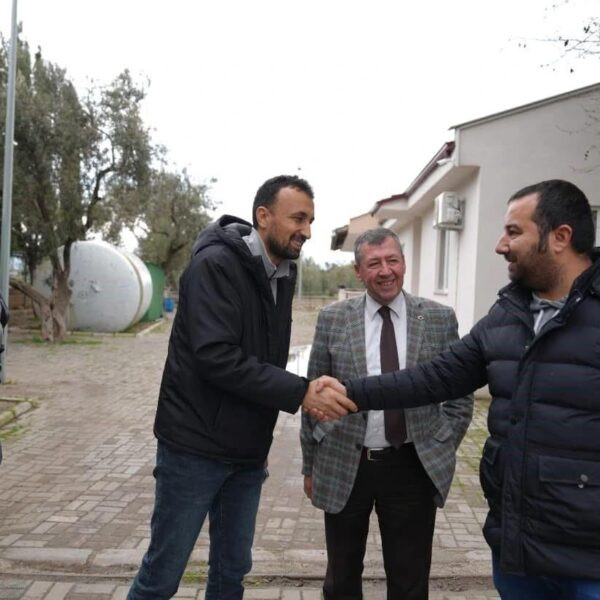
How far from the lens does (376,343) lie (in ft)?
9.49

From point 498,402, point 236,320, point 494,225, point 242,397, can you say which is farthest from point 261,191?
point 494,225

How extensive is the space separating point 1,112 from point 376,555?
42.9ft

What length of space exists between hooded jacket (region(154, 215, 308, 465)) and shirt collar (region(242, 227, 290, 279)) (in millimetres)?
62

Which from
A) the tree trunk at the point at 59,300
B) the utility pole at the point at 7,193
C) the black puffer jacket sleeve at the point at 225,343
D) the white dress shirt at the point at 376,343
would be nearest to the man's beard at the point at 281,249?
the black puffer jacket sleeve at the point at 225,343

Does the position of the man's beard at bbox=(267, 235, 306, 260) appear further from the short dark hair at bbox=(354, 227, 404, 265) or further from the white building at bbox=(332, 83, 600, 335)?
the white building at bbox=(332, 83, 600, 335)

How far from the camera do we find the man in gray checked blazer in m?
2.77

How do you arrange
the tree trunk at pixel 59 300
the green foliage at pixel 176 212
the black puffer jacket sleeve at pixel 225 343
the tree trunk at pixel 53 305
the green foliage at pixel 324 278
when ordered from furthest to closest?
the green foliage at pixel 324 278 < the green foliage at pixel 176 212 < the tree trunk at pixel 59 300 < the tree trunk at pixel 53 305 < the black puffer jacket sleeve at pixel 225 343

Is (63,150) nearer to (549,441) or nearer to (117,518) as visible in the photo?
(117,518)

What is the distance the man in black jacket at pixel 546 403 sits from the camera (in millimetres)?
1894

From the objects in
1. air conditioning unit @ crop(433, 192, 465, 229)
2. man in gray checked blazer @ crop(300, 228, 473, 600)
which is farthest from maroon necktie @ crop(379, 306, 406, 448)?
air conditioning unit @ crop(433, 192, 465, 229)

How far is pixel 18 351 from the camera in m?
14.6

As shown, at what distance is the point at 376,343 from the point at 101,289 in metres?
17.4

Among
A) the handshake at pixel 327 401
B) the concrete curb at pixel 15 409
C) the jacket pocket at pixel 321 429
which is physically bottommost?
the concrete curb at pixel 15 409

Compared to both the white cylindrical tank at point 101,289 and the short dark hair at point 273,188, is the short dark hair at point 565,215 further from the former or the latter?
the white cylindrical tank at point 101,289
